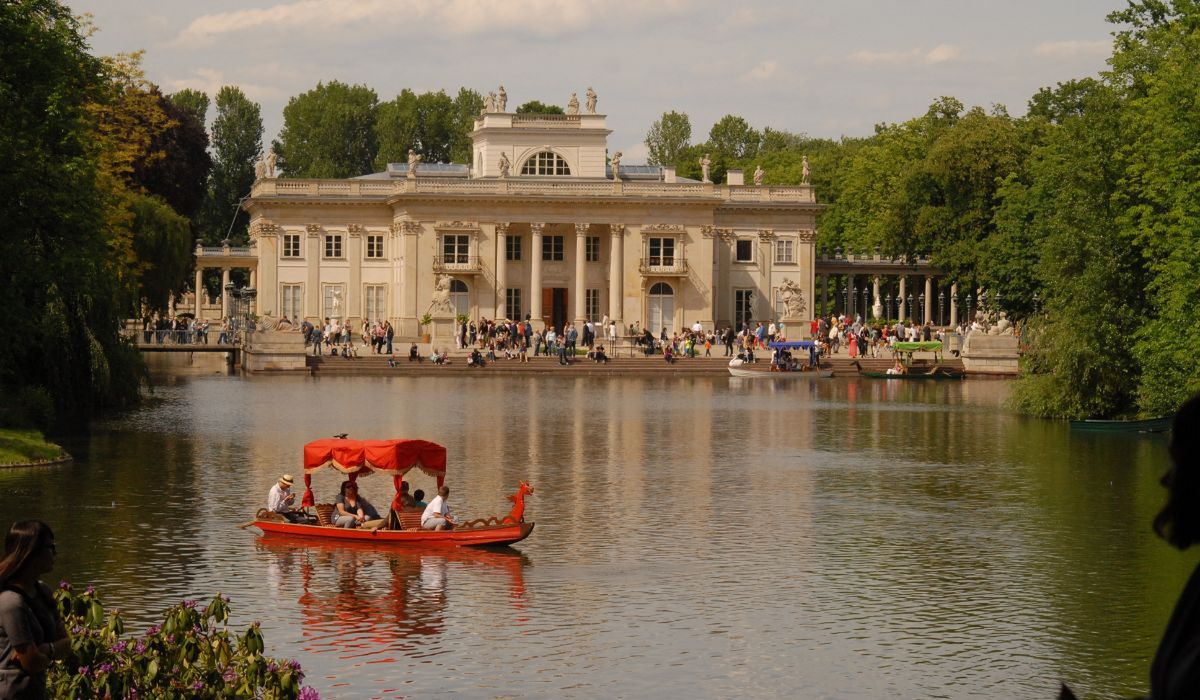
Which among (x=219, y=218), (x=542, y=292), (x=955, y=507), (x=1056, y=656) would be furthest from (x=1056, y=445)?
(x=219, y=218)

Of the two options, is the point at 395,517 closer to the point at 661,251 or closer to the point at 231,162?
the point at 661,251

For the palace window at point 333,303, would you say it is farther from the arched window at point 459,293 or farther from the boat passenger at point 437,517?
the boat passenger at point 437,517

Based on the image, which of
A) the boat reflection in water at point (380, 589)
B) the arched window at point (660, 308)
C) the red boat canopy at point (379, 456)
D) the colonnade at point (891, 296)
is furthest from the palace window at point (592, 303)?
the boat reflection in water at point (380, 589)

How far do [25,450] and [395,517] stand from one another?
11528 millimetres

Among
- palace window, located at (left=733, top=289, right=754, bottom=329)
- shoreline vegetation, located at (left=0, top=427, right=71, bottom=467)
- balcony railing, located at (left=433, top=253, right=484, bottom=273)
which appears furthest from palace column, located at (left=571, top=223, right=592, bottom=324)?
shoreline vegetation, located at (left=0, top=427, right=71, bottom=467)

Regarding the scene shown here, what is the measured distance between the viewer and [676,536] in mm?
26000

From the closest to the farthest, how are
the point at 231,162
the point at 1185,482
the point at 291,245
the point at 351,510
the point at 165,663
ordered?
1. the point at 1185,482
2. the point at 165,663
3. the point at 351,510
4. the point at 291,245
5. the point at 231,162

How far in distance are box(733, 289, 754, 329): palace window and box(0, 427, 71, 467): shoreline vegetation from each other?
59.4m

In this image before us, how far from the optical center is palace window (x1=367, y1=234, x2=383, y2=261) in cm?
8875

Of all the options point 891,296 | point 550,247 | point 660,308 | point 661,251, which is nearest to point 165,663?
point 661,251

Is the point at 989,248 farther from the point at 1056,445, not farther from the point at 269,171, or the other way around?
the point at 269,171

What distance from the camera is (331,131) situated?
131 meters

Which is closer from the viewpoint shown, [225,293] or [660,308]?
[660,308]

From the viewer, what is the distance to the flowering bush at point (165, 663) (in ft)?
39.3
